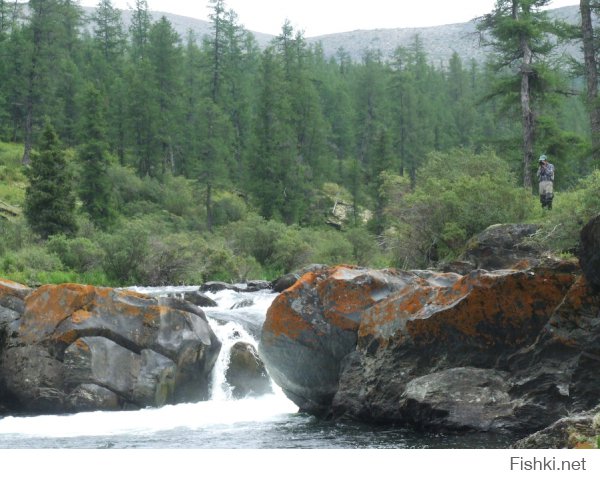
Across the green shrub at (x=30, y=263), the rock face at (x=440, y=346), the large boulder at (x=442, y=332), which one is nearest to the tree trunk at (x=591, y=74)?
the rock face at (x=440, y=346)

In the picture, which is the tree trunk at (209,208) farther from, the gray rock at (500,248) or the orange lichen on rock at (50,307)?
the orange lichen on rock at (50,307)

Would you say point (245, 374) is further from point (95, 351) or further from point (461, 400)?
point (461, 400)

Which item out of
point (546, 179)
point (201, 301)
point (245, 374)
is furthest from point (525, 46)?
point (245, 374)

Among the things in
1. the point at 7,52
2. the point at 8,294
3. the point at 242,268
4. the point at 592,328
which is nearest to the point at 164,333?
the point at 8,294

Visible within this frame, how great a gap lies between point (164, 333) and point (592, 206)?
30.6 feet

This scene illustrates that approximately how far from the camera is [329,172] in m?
66.2

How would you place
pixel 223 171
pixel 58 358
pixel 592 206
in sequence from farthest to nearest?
pixel 223 171, pixel 592 206, pixel 58 358

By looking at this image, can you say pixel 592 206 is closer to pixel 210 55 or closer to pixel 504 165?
pixel 504 165

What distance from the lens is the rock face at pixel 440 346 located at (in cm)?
1036

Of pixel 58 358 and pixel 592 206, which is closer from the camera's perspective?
pixel 58 358

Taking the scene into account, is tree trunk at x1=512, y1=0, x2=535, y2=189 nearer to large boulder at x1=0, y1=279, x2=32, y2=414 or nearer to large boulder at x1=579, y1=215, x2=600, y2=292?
large boulder at x1=579, y1=215, x2=600, y2=292

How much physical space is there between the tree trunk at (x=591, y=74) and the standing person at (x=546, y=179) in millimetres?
4688

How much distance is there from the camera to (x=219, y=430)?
41.7ft

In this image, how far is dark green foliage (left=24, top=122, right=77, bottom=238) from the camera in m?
35.1
